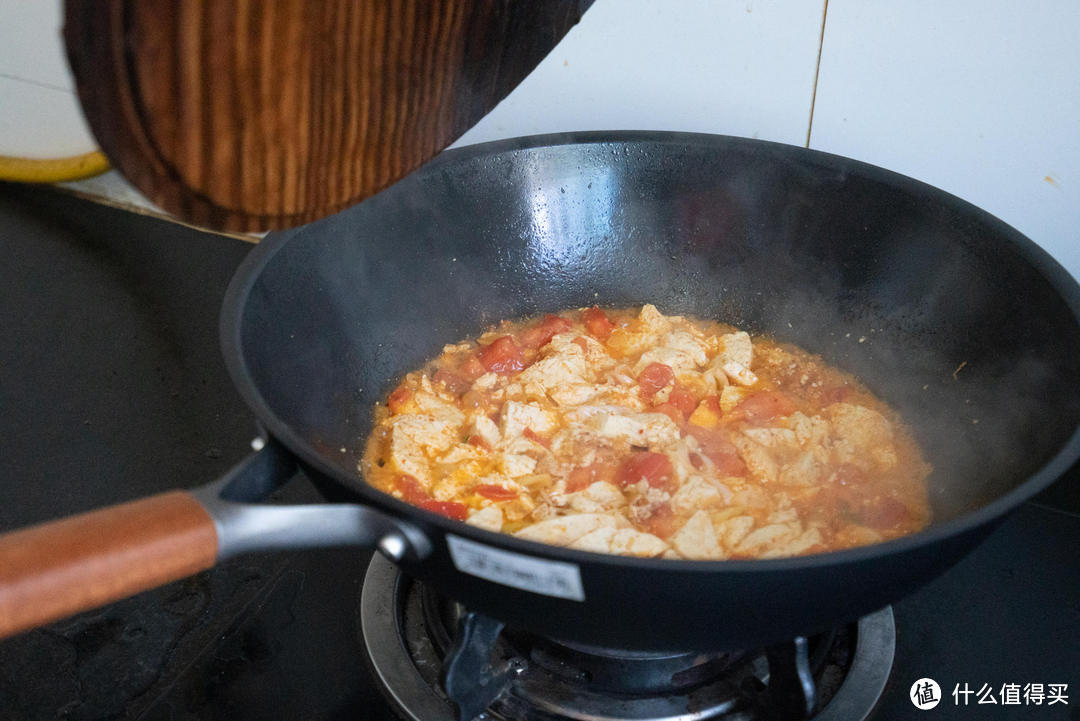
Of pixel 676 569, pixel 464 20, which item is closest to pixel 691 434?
pixel 676 569

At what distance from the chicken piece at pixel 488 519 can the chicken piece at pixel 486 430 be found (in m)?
0.15

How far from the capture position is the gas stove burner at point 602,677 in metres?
0.93

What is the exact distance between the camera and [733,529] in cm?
105

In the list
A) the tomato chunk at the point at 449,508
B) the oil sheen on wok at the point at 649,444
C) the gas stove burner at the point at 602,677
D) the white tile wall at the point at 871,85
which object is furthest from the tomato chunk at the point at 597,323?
the gas stove burner at the point at 602,677

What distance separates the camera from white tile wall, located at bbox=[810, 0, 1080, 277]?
116 centimetres

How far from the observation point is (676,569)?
653mm

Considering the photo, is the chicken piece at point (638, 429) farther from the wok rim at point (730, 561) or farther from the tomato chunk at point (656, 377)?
the wok rim at point (730, 561)

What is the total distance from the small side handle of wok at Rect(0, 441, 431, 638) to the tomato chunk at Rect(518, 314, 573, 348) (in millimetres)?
708

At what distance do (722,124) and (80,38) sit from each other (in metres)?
1.14

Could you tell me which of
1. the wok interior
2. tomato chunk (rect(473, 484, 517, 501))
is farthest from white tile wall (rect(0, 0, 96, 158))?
tomato chunk (rect(473, 484, 517, 501))

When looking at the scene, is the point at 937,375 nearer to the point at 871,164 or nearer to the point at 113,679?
the point at 871,164

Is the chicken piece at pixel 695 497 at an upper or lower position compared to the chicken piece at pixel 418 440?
upper

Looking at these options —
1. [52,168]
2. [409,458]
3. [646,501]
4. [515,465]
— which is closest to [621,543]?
[646,501]

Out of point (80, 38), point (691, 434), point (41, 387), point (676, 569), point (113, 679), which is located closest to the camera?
point (80, 38)
